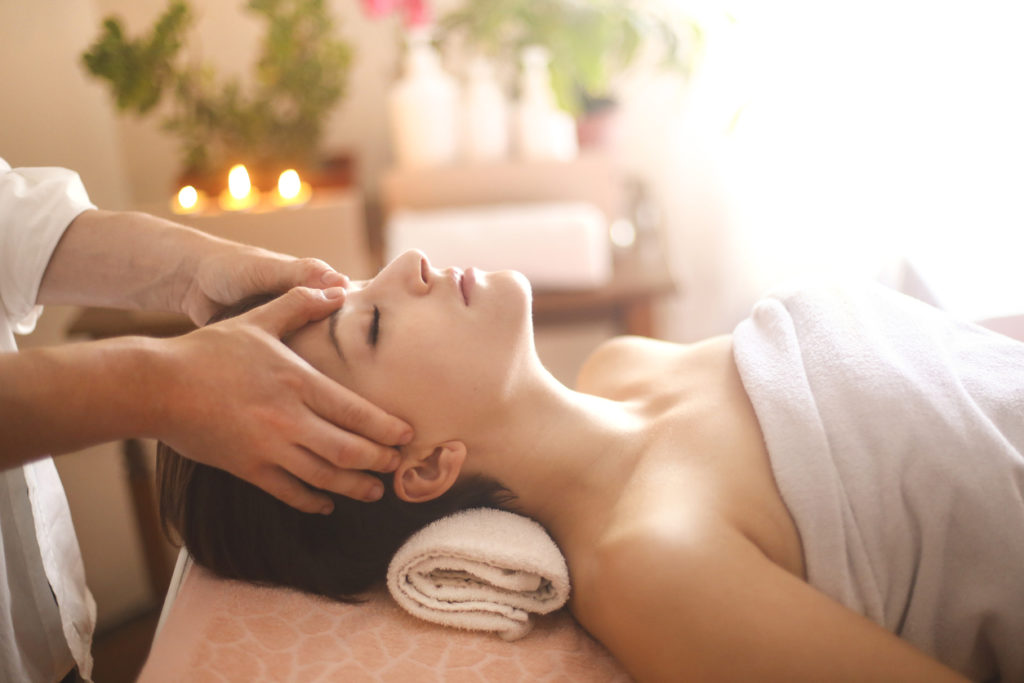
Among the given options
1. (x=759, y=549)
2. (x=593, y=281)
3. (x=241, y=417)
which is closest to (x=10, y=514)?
(x=241, y=417)

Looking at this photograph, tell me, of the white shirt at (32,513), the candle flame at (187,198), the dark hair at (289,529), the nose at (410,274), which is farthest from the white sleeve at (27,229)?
the candle flame at (187,198)

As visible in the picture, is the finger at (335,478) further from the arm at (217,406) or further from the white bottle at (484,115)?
the white bottle at (484,115)

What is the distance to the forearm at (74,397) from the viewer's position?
71 cm

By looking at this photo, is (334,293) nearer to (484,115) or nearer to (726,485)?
(726,485)

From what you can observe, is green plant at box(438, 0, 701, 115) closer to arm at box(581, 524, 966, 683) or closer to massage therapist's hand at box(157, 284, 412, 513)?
massage therapist's hand at box(157, 284, 412, 513)

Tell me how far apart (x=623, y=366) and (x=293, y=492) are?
66cm

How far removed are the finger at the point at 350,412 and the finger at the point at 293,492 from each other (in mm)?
83

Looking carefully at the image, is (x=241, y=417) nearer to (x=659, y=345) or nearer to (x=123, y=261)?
(x=123, y=261)

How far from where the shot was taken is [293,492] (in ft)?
2.88

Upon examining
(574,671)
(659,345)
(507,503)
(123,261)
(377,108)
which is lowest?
(574,671)

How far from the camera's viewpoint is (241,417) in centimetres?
80

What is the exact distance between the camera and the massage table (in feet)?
2.85

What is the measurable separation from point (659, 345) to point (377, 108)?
1.29 meters

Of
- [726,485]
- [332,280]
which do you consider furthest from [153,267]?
[726,485]
